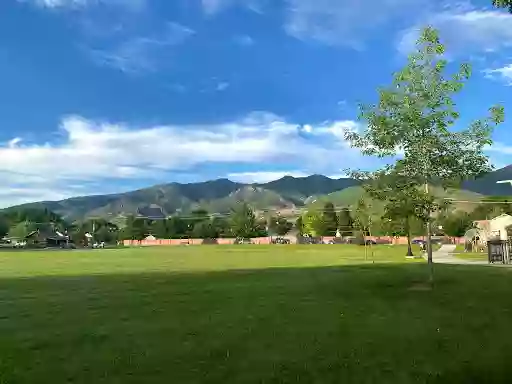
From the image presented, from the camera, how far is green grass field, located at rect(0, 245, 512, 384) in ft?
20.7

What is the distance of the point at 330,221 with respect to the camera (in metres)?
123

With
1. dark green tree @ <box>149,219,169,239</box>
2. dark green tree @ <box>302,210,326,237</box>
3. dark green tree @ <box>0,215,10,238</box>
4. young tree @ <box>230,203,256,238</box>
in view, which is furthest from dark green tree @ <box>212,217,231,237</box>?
dark green tree @ <box>0,215,10,238</box>

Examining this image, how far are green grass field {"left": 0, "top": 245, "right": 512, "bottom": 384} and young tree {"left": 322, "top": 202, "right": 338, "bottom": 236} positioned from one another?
345ft

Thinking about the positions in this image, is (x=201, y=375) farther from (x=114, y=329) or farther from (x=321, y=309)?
(x=321, y=309)

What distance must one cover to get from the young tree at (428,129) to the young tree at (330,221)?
10333cm

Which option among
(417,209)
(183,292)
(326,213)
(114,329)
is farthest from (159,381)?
(326,213)

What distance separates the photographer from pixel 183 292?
1522cm

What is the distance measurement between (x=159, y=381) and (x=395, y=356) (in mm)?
2910

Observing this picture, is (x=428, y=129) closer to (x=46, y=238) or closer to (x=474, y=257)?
(x=474, y=257)

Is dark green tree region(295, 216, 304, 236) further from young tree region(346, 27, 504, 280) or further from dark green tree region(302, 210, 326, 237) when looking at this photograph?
young tree region(346, 27, 504, 280)

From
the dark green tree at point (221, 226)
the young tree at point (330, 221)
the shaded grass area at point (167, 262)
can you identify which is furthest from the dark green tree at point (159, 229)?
the shaded grass area at point (167, 262)

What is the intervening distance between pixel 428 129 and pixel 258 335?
1010cm

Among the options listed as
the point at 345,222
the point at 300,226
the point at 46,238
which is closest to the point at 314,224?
the point at 345,222

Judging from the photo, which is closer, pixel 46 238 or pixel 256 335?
pixel 256 335
